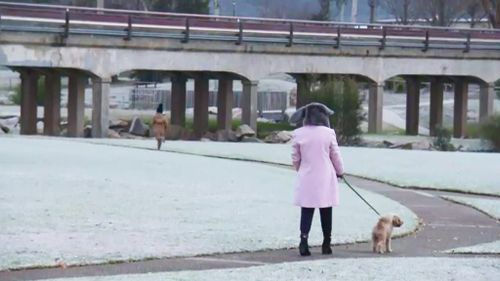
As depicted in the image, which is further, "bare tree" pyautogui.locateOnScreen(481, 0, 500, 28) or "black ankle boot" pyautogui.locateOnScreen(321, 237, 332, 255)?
"bare tree" pyautogui.locateOnScreen(481, 0, 500, 28)

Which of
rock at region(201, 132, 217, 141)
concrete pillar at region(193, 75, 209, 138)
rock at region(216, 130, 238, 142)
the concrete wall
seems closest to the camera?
the concrete wall

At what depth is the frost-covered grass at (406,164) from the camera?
95.8ft

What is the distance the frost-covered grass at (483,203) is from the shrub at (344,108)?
24.2 m

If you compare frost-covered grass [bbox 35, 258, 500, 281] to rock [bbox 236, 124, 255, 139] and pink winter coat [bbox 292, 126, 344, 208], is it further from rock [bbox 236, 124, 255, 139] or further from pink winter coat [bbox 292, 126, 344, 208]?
rock [bbox 236, 124, 255, 139]

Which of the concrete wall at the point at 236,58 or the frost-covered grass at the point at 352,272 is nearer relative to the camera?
the frost-covered grass at the point at 352,272

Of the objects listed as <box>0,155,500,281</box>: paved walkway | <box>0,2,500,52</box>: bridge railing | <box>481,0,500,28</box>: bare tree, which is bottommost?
<box>0,155,500,281</box>: paved walkway

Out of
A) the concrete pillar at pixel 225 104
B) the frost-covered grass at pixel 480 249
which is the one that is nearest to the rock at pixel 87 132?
the concrete pillar at pixel 225 104

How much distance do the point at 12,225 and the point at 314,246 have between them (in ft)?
13.7

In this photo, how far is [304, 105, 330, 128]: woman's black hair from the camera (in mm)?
14898

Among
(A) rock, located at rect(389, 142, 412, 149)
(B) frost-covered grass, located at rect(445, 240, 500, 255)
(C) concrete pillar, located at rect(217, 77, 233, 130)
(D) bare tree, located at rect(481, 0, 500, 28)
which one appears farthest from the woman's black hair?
(D) bare tree, located at rect(481, 0, 500, 28)

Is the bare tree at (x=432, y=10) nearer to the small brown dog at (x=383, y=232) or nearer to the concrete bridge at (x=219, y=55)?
the concrete bridge at (x=219, y=55)

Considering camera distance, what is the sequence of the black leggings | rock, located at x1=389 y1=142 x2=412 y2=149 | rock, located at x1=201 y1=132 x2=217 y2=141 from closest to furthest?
the black leggings, rock, located at x1=389 y1=142 x2=412 y2=149, rock, located at x1=201 y1=132 x2=217 y2=141

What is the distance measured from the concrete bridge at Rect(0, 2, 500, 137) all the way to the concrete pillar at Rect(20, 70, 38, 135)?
0.14ft

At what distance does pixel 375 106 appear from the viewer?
2269 inches
